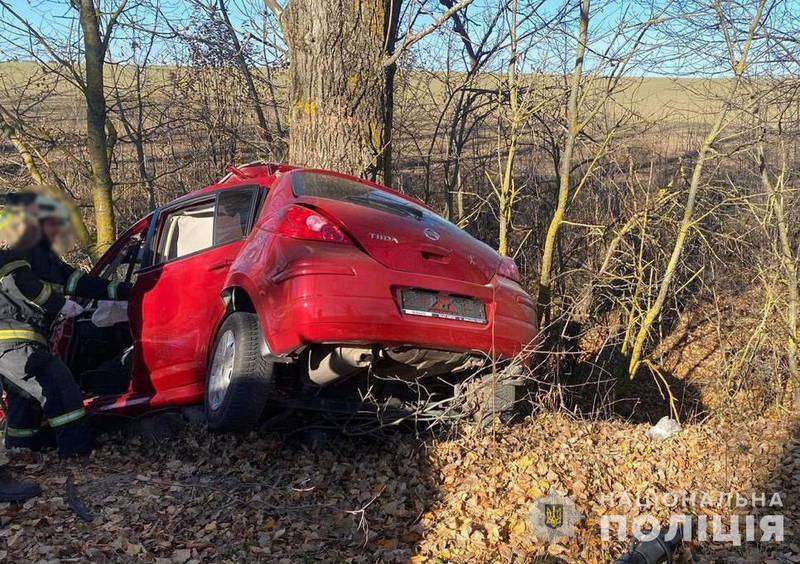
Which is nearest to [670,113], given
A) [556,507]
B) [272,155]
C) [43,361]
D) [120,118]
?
[272,155]

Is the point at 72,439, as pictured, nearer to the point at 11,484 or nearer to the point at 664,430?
the point at 11,484

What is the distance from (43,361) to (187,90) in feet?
24.3

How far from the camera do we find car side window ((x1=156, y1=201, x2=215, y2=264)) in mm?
5324

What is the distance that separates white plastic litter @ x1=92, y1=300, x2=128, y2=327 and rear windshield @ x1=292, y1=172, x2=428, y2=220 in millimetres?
2501

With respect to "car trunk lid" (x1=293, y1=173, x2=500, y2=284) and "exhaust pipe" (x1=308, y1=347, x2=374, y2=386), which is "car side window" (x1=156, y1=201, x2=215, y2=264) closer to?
"car trunk lid" (x1=293, y1=173, x2=500, y2=284)

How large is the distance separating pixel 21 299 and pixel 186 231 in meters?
1.27

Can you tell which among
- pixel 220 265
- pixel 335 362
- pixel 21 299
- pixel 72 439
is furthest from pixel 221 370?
pixel 21 299

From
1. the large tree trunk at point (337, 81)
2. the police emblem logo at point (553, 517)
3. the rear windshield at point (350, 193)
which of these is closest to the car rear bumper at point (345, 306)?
the rear windshield at point (350, 193)

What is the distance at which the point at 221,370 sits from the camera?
4398 millimetres

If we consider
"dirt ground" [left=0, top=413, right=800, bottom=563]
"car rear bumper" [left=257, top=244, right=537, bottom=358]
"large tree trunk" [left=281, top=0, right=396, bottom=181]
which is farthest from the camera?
"large tree trunk" [left=281, top=0, right=396, bottom=181]

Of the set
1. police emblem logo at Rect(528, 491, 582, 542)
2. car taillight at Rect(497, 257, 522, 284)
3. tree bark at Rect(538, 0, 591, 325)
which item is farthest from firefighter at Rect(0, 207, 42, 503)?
tree bark at Rect(538, 0, 591, 325)

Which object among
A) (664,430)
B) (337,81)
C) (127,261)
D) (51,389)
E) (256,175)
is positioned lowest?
(664,430)

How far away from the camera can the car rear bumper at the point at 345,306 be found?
3678 millimetres

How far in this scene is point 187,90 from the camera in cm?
1157
